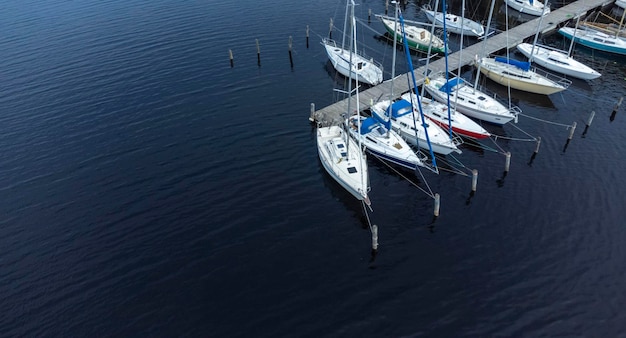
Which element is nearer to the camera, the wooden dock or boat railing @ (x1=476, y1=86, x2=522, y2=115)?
the wooden dock

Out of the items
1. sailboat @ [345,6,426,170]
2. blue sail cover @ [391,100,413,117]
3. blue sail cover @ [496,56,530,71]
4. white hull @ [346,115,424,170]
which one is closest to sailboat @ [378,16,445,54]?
blue sail cover @ [496,56,530,71]

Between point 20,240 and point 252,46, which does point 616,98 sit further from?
point 20,240

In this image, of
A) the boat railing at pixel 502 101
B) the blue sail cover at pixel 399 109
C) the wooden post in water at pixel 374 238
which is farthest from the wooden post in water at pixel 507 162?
the wooden post in water at pixel 374 238

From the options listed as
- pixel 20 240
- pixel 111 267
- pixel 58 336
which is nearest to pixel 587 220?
pixel 111 267

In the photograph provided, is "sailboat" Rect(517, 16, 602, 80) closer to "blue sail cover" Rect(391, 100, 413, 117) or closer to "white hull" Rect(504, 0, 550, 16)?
"white hull" Rect(504, 0, 550, 16)

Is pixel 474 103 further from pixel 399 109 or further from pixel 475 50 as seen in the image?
pixel 475 50

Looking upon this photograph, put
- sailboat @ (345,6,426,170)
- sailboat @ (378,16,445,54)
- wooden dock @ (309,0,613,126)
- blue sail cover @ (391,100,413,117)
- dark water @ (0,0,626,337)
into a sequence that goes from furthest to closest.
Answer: sailboat @ (378,16,445,54) < wooden dock @ (309,0,613,126) < blue sail cover @ (391,100,413,117) < sailboat @ (345,6,426,170) < dark water @ (0,0,626,337)

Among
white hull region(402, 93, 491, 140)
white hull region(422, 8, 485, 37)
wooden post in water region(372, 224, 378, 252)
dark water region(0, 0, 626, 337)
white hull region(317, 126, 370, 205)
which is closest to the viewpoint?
dark water region(0, 0, 626, 337)
